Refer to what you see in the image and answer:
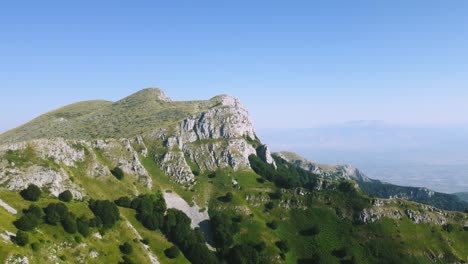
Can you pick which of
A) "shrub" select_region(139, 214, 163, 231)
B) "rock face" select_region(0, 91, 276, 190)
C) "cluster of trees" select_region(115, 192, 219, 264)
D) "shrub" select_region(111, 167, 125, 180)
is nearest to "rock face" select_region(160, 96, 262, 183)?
"rock face" select_region(0, 91, 276, 190)

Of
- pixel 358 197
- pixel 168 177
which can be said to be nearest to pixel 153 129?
pixel 168 177

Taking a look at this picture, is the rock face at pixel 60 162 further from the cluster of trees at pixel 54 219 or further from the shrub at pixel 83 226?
the shrub at pixel 83 226

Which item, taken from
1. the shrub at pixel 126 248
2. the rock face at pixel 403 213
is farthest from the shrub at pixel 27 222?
the rock face at pixel 403 213

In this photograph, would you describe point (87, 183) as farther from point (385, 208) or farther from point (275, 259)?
point (385, 208)

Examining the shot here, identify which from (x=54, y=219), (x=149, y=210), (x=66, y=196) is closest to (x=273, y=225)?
(x=149, y=210)

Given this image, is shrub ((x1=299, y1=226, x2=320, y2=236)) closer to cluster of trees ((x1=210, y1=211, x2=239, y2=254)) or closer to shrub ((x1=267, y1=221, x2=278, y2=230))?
shrub ((x1=267, y1=221, x2=278, y2=230))
